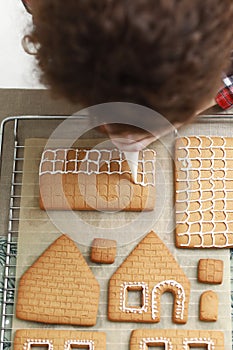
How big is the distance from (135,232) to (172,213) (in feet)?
0.24

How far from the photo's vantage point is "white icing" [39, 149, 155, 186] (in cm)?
108

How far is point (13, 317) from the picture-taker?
102 centimetres

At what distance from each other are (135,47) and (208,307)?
0.58 metres

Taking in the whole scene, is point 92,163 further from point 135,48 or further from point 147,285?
point 135,48

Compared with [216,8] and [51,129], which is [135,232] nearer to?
[51,129]

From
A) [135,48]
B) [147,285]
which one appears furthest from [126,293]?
[135,48]

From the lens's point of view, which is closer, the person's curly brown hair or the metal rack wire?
the person's curly brown hair

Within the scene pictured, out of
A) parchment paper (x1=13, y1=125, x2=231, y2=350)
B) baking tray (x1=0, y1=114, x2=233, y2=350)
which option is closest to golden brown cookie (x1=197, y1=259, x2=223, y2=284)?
parchment paper (x1=13, y1=125, x2=231, y2=350)

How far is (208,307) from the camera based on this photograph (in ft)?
3.30

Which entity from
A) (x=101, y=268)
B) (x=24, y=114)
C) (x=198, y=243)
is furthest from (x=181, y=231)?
(x=24, y=114)

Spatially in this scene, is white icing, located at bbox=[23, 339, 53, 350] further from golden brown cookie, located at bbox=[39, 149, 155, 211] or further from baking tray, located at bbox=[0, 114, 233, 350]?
golden brown cookie, located at bbox=[39, 149, 155, 211]

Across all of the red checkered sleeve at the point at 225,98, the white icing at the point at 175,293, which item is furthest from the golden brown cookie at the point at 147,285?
the red checkered sleeve at the point at 225,98

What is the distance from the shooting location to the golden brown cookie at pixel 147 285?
1.01m

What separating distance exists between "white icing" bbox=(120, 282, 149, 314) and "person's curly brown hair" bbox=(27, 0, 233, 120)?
18.6 inches
